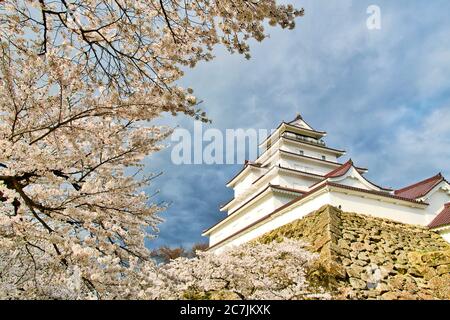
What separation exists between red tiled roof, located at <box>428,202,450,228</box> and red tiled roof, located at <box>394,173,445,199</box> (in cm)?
117

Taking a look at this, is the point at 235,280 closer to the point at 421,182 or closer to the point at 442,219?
the point at 442,219

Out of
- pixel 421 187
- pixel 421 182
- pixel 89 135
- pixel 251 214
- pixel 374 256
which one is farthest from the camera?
pixel 251 214

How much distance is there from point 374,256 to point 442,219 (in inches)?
245

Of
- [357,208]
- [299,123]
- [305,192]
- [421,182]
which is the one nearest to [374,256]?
[357,208]

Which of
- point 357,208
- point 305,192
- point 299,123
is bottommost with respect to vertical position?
point 357,208

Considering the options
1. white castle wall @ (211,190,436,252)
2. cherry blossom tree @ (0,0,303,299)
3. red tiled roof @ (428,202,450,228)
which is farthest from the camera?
red tiled roof @ (428,202,450,228)

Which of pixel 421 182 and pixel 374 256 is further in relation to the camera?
pixel 421 182

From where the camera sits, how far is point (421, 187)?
1716 cm

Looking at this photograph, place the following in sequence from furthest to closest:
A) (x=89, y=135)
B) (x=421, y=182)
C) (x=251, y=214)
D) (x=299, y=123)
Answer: (x=299, y=123) < (x=251, y=214) < (x=421, y=182) < (x=89, y=135)

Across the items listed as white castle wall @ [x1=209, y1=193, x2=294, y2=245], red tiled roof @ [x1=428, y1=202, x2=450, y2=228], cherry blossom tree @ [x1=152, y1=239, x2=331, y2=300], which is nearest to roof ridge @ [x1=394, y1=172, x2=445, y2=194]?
red tiled roof @ [x1=428, y1=202, x2=450, y2=228]

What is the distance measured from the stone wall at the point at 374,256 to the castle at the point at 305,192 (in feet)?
2.69

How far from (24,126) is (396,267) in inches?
470

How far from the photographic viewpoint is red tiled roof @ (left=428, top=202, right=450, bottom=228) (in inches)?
552

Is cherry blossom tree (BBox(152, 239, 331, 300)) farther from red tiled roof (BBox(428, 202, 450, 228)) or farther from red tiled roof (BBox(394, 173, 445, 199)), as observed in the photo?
red tiled roof (BBox(394, 173, 445, 199))
